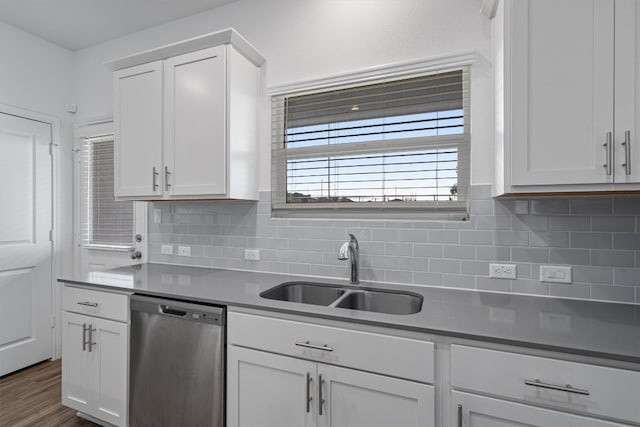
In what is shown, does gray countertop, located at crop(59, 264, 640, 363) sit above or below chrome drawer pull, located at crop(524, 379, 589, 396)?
above

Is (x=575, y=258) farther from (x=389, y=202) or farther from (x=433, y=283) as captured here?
(x=389, y=202)

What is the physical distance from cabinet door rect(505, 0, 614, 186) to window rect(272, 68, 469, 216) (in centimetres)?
48

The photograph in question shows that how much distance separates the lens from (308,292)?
2.07 m

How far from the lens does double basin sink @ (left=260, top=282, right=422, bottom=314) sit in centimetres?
181

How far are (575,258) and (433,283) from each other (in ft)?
2.23

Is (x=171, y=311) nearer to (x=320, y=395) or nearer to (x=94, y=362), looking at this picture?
(x=94, y=362)

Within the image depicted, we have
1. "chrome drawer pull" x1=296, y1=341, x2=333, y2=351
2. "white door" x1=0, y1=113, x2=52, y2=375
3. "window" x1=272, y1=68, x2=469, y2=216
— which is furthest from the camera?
"white door" x1=0, y1=113, x2=52, y2=375

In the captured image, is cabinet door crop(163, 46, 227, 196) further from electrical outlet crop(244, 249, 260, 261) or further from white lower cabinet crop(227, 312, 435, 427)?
white lower cabinet crop(227, 312, 435, 427)

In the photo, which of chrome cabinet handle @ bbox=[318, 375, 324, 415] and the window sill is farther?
the window sill

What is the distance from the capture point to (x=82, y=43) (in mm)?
3051

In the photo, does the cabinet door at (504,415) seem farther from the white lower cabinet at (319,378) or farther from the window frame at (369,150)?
the window frame at (369,150)

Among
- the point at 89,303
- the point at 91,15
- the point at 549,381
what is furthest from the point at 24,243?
the point at 549,381

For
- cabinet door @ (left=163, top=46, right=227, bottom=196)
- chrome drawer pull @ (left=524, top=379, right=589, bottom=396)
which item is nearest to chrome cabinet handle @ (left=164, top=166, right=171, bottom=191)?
cabinet door @ (left=163, top=46, right=227, bottom=196)

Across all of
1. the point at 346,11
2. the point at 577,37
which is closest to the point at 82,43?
the point at 346,11
